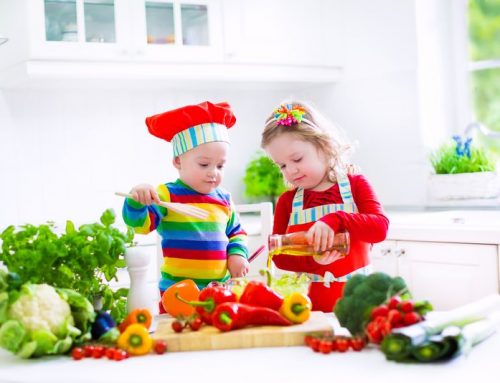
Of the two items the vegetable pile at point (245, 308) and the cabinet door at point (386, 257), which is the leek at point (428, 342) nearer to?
the vegetable pile at point (245, 308)

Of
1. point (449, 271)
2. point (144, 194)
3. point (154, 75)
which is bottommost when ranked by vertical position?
point (449, 271)

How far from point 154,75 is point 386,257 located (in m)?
1.27

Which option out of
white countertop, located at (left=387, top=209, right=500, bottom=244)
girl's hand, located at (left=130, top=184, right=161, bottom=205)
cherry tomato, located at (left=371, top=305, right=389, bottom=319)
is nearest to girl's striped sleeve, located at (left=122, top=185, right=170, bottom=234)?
girl's hand, located at (left=130, top=184, right=161, bottom=205)

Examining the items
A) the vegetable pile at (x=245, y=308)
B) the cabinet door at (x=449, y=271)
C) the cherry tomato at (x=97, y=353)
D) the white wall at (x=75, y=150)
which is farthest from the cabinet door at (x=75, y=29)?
the cherry tomato at (x=97, y=353)

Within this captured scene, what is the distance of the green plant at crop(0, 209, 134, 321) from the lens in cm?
151

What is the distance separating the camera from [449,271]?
9.87ft

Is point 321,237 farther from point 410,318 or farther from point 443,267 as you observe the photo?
point 443,267

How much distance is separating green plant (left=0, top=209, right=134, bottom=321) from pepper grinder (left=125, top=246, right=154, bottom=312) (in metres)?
0.04

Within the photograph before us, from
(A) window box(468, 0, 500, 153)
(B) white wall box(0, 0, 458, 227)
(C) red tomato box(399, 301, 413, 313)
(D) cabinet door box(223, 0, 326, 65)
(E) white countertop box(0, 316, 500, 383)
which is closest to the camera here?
(E) white countertop box(0, 316, 500, 383)

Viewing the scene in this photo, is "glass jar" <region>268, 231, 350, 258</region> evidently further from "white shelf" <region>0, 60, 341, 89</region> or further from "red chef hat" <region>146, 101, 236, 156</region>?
"white shelf" <region>0, 60, 341, 89</region>

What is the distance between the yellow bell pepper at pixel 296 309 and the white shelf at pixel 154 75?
80.8 inches

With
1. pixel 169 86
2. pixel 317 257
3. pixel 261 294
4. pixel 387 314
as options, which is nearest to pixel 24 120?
pixel 169 86

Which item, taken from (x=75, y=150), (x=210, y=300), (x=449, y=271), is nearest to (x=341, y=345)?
(x=210, y=300)

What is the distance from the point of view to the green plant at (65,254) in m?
1.51
